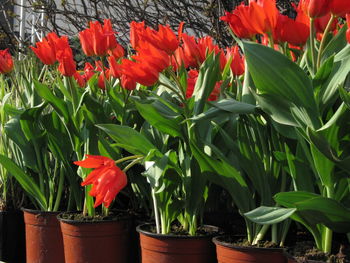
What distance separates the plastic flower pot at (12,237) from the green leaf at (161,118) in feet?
3.35

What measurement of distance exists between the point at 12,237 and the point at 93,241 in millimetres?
622

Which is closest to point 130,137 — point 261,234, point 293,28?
point 261,234

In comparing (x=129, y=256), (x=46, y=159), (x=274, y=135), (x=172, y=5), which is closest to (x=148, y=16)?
(x=172, y=5)

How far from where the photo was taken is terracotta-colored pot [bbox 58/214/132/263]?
1.67 meters

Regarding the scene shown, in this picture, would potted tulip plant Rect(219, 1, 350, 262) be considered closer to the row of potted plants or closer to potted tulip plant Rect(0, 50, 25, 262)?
the row of potted plants

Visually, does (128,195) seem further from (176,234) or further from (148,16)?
(148,16)

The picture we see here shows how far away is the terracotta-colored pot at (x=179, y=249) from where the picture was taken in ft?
4.59

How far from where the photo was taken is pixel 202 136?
1391 mm

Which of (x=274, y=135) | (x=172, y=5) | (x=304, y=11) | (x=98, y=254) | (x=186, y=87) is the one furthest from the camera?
(x=172, y=5)

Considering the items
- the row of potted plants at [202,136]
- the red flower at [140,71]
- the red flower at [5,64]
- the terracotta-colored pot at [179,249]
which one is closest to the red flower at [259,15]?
the row of potted plants at [202,136]

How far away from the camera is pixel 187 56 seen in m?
1.48

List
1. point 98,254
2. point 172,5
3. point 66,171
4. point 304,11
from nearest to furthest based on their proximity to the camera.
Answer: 1. point 304,11
2. point 98,254
3. point 66,171
4. point 172,5

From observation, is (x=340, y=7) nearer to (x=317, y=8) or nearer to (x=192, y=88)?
(x=317, y=8)

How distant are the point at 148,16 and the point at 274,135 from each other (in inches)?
162
